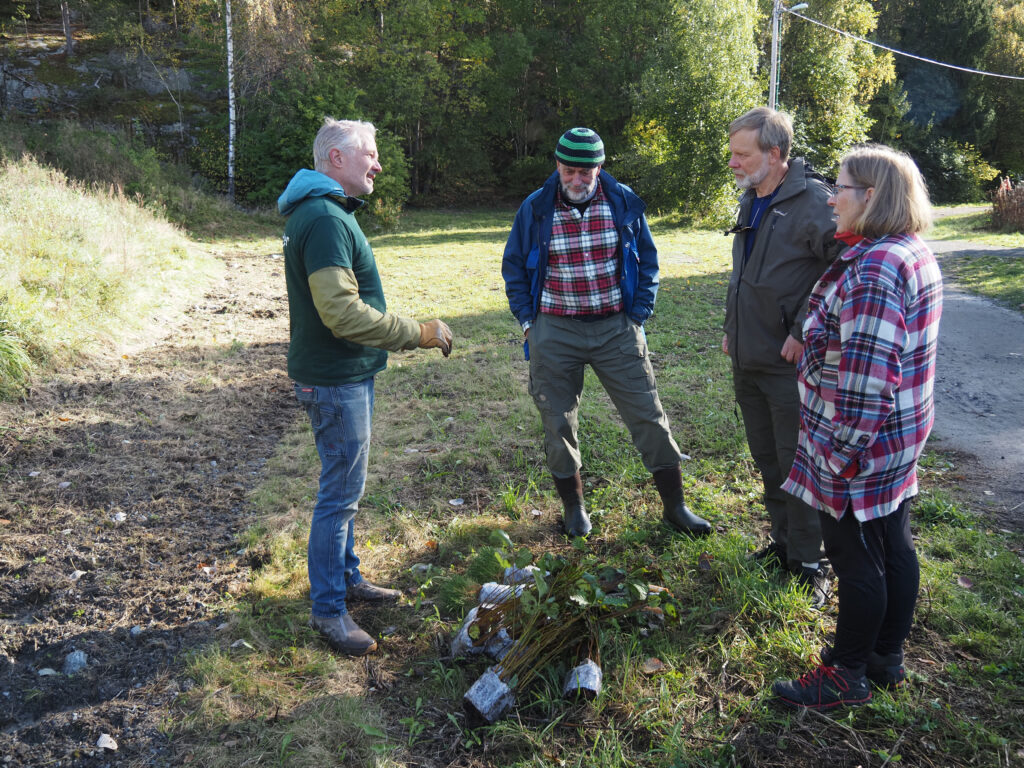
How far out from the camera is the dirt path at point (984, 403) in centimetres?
455

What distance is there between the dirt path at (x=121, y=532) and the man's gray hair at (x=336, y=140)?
229 cm

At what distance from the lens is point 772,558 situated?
3570 millimetres

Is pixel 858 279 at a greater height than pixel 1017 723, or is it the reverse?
pixel 858 279

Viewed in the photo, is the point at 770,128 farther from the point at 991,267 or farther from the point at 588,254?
the point at 991,267

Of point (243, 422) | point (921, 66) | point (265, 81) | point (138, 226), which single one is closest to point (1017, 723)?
point (243, 422)

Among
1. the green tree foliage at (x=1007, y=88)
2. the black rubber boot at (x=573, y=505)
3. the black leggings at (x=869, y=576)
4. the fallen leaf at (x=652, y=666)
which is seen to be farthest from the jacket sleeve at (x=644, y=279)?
the green tree foliage at (x=1007, y=88)

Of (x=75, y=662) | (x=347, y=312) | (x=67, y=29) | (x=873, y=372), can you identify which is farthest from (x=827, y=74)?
(x=75, y=662)

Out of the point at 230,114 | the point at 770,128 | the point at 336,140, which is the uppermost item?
the point at 230,114

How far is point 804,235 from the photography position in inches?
121

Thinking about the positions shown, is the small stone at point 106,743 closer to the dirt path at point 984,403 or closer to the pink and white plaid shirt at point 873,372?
the pink and white plaid shirt at point 873,372

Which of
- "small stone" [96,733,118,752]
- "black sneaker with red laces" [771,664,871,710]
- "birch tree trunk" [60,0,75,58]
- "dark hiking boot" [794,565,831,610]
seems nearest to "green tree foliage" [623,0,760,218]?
"birch tree trunk" [60,0,75,58]

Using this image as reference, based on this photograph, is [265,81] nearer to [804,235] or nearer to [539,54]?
[539,54]

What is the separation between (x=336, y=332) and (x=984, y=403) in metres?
5.79

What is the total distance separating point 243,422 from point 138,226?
25.2ft
